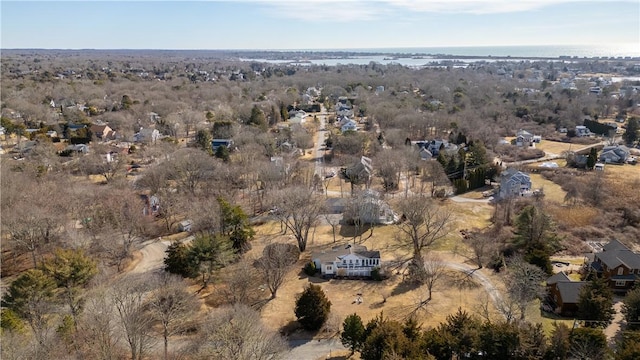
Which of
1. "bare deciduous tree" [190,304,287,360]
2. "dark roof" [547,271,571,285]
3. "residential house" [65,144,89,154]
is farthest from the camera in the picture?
"residential house" [65,144,89,154]

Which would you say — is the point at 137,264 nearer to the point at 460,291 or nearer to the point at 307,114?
the point at 460,291

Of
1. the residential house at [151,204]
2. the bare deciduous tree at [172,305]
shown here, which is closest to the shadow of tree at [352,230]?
the bare deciduous tree at [172,305]

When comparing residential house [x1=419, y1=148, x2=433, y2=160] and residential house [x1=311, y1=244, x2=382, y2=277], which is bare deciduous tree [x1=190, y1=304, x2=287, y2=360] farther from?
residential house [x1=419, y1=148, x2=433, y2=160]

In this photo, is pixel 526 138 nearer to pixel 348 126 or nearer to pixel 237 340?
pixel 348 126

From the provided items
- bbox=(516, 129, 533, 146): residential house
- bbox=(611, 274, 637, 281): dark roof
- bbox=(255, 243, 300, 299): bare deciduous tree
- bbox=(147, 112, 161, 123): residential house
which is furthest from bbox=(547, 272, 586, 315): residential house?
bbox=(147, 112, 161, 123): residential house

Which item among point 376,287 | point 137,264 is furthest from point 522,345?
point 137,264
